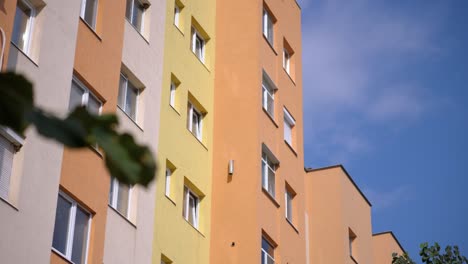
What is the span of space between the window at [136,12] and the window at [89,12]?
6.90 ft

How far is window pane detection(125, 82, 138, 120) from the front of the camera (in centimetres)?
2036

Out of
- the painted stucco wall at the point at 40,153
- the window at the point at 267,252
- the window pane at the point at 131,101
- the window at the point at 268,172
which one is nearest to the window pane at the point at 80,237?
the painted stucco wall at the point at 40,153

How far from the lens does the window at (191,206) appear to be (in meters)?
22.5

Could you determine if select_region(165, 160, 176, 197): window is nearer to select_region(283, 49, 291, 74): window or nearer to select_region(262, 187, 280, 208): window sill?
select_region(262, 187, 280, 208): window sill

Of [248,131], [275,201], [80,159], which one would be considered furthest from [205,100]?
[80,159]

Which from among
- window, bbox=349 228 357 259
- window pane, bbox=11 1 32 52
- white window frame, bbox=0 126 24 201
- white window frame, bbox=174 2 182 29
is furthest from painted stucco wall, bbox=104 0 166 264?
window, bbox=349 228 357 259

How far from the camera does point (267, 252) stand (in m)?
23.6

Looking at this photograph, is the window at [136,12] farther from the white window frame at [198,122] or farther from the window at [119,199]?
the window at [119,199]

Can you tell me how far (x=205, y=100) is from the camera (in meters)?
24.7

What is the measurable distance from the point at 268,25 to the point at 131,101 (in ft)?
26.2

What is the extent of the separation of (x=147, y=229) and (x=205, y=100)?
6.08 metres

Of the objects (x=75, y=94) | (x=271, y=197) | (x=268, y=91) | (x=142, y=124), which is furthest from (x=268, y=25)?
(x=75, y=94)

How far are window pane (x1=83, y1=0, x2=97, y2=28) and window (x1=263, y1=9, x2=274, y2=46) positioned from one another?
336 inches

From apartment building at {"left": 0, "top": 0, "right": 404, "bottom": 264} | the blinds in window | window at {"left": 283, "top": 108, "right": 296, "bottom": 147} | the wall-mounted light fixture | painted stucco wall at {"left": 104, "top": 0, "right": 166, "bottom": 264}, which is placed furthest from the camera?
window at {"left": 283, "top": 108, "right": 296, "bottom": 147}
